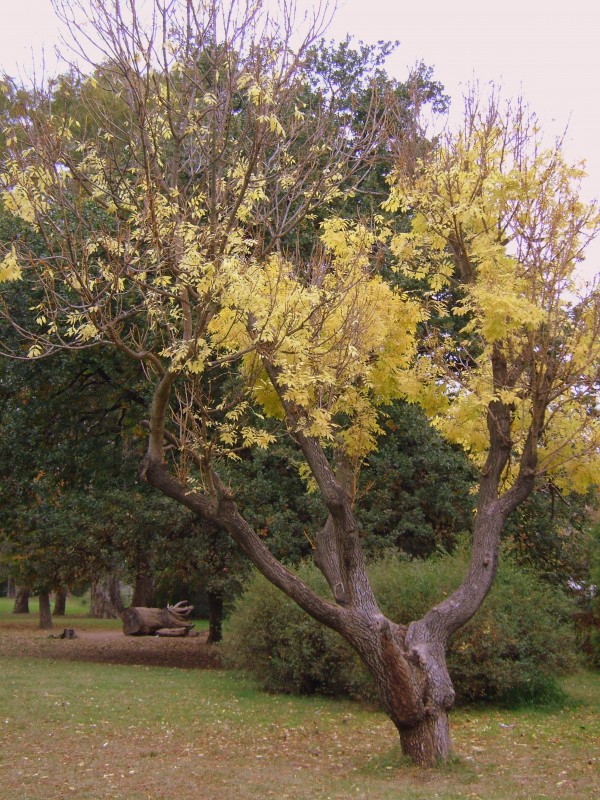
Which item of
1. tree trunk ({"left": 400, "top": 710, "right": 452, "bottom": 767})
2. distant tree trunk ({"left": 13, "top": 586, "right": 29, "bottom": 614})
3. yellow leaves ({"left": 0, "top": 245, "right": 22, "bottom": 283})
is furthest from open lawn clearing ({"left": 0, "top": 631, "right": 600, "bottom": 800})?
distant tree trunk ({"left": 13, "top": 586, "right": 29, "bottom": 614})

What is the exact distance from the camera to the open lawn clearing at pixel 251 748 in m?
6.51

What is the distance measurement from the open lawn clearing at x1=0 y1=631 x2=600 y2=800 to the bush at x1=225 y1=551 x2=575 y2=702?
414 mm

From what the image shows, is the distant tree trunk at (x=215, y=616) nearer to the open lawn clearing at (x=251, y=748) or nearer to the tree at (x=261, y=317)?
the open lawn clearing at (x=251, y=748)

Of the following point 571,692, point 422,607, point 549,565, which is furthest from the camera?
point 549,565

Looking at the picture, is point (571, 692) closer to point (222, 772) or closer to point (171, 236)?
point (222, 772)

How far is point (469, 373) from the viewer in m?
8.37

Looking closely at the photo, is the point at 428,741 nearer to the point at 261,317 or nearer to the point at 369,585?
the point at 369,585

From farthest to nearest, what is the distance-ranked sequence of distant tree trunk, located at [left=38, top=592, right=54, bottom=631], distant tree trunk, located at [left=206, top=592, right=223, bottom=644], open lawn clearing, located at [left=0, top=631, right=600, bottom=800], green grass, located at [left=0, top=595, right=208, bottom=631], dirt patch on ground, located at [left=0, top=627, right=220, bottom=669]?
green grass, located at [left=0, top=595, right=208, bottom=631], distant tree trunk, located at [left=38, top=592, right=54, bottom=631], distant tree trunk, located at [left=206, top=592, right=223, bottom=644], dirt patch on ground, located at [left=0, top=627, right=220, bottom=669], open lawn clearing, located at [left=0, top=631, right=600, bottom=800]

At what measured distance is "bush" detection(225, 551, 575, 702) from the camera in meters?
10.9

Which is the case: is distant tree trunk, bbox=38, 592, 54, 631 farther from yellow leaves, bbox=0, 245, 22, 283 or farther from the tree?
yellow leaves, bbox=0, 245, 22, 283

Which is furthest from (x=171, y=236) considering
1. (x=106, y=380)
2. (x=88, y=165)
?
(x=106, y=380)

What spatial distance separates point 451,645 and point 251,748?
3.65 m

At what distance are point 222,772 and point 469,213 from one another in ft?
18.9

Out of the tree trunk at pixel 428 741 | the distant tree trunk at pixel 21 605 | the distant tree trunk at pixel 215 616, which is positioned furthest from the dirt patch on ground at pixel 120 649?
the distant tree trunk at pixel 21 605
